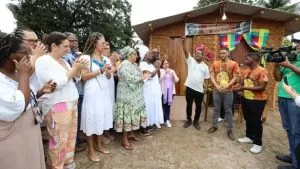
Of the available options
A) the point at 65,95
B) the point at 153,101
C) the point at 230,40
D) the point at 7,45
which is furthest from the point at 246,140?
the point at 230,40

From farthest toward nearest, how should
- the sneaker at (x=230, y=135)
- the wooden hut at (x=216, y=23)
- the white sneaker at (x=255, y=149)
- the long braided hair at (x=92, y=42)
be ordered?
1. the wooden hut at (x=216, y=23)
2. the sneaker at (x=230, y=135)
3. the white sneaker at (x=255, y=149)
4. the long braided hair at (x=92, y=42)

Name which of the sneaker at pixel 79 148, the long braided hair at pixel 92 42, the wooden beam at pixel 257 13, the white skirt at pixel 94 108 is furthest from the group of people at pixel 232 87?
the wooden beam at pixel 257 13

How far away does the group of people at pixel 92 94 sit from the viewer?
2.00 meters

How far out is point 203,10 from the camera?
9500mm

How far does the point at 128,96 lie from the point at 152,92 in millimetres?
862

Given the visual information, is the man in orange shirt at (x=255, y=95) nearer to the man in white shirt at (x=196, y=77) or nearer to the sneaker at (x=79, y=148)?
the man in white shirt at (x=196, y=77)

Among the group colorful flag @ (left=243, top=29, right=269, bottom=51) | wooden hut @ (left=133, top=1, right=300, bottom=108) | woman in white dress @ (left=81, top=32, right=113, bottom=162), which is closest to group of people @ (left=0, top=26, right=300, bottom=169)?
woman in white dress @ (left=81, top=32, right=113, bottom=162)

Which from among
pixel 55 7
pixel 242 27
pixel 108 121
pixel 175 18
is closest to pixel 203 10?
pixel 175 18

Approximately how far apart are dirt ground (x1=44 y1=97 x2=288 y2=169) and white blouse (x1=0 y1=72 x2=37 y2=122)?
218cm

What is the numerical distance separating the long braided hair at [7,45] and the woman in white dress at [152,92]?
123 inches

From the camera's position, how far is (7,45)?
1949 mm

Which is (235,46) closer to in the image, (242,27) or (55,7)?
(242,27)

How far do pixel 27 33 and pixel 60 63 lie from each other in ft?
1.66

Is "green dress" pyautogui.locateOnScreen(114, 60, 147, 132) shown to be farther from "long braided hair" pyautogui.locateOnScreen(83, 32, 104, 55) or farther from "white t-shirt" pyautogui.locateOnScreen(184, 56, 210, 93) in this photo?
"white t-shirt" pyautogui.locateOnScreen(184, 56, 210, 93)
